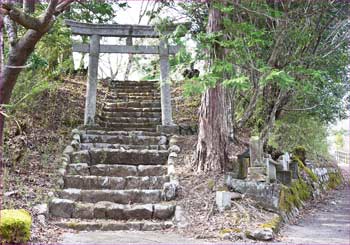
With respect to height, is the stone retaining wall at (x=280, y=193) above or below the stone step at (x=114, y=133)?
below

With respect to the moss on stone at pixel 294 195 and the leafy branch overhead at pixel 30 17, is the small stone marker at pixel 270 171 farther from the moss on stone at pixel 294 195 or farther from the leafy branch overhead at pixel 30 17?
the leafy branch overhead at pixel 30 17

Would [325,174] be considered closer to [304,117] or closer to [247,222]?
[304,117]

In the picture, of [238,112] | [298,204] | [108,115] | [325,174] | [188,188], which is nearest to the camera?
[188,188]

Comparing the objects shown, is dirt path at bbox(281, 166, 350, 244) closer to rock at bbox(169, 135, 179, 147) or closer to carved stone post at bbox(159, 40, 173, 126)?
rock at bbox(169, 135, 179, 147)

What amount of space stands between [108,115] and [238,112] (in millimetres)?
3328

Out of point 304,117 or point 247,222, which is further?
point 304,117

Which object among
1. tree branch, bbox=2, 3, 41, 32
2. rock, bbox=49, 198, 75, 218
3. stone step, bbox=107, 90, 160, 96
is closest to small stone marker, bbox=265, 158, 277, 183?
rock, bbox=49, 198, 75, 218

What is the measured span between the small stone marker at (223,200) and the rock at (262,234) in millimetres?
837

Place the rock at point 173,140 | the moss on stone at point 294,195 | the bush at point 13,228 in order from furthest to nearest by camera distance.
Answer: the rock at point 173,140
the moss on stone at point 294,195
the bush at point 13,228

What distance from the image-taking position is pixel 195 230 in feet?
16.3

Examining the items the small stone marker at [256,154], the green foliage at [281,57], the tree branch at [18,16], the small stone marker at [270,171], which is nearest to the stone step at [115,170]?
the small stone marker at [256,154]

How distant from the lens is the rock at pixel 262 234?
15.2ft

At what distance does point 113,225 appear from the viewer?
5156 millimetres

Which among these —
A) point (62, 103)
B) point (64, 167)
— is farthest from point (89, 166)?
point (62, 103)
